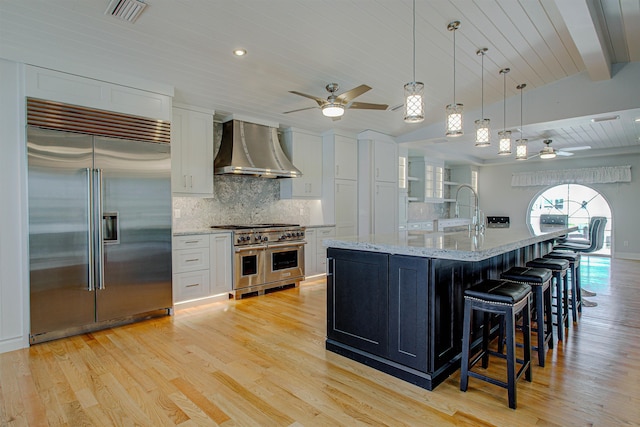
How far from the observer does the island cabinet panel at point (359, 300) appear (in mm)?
2531

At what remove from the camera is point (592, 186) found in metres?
8.56

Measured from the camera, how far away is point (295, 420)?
6.45 feet

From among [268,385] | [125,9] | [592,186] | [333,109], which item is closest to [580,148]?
[592,186]

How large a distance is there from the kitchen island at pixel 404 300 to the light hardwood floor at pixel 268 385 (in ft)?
0.41

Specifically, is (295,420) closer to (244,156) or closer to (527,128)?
(244,156)

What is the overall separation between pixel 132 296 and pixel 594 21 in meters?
5.08

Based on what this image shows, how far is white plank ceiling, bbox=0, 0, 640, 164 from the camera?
2887 millimetres

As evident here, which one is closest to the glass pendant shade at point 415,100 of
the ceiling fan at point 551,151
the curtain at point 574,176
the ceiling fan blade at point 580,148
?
the ceiling fan at point 551,151

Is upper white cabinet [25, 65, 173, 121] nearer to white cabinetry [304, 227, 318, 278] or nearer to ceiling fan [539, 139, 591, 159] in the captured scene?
white cabinetry [304, 227, 318, 278]

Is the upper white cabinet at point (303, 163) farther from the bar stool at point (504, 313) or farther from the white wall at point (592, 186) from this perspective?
the white wall at point (592, 186)

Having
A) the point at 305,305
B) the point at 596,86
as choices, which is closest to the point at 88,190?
the point at 305,305

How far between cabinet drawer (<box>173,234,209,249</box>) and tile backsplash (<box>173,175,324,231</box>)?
0.57 m

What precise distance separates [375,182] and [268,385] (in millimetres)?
4570

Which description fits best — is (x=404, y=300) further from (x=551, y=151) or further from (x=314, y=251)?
(x=551, y=151)
